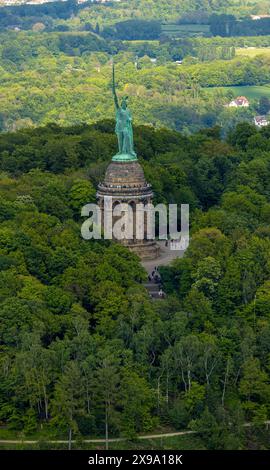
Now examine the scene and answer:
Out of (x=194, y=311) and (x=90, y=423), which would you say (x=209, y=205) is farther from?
(x=90, y=423)

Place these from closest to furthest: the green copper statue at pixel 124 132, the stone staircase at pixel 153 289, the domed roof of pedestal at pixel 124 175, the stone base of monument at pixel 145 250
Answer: the stone staircase at pixel 153 289 < the green copper statue at pixel 124 132 < the stone base of monument at pixel 145 250 < the domed roof of pedestal at pixel 124 175

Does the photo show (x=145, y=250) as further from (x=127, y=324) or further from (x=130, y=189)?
(x=127, y=324)

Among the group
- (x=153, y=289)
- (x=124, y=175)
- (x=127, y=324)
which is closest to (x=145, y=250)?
(x=124, y=175)

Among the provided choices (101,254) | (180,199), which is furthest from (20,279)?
(180,199)

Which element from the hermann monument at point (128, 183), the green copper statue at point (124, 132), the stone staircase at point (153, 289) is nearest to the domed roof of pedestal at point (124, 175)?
the hermann monument at point (128, 183)

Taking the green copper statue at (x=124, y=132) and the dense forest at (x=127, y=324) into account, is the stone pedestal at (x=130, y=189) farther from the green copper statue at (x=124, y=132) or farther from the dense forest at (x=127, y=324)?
the dense forest at (x=127, y=324)

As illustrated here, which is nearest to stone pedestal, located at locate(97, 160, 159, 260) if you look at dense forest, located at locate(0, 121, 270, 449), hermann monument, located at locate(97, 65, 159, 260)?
hermann monument, located at locate(97, 65, 159, 260)

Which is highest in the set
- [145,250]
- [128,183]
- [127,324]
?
[128,183]
